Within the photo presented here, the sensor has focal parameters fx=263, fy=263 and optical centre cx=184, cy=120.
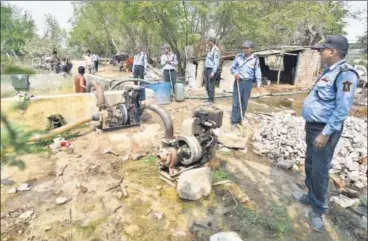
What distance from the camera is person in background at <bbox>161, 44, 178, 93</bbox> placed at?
26.7 ft

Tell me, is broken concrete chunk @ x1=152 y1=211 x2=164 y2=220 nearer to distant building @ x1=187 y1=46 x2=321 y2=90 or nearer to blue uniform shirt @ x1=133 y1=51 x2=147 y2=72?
blue uniform shirt @ x1=133 y1=51 x2=147 y2=72

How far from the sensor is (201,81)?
14055 mm

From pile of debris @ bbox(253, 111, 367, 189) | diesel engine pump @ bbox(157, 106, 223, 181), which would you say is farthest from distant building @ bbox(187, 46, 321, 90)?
diesel engine pump @ bbox(157, 106, 223, 181)

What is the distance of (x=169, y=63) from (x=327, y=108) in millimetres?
6215

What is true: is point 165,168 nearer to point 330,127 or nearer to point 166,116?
point 166,116

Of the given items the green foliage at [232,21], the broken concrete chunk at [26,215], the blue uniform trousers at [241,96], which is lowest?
the broken concrete chunk at [26,215]

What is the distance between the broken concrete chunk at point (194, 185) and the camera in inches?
132

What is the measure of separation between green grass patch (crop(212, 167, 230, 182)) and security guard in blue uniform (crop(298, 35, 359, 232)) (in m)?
1.28

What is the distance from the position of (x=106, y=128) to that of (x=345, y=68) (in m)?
4.35

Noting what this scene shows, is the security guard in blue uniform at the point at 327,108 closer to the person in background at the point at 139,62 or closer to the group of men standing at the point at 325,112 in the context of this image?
the group of men standing at the point at 325,112

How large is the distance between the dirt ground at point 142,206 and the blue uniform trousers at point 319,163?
33cm

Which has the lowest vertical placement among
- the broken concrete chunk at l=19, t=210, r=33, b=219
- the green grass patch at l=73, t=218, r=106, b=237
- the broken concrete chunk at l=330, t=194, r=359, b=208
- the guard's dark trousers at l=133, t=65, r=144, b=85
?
the broken concrete chunk at l=330, t=194, r=359, b=208

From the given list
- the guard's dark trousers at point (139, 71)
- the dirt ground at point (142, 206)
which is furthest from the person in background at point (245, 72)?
the guard's dark trousers at point (139, 71)

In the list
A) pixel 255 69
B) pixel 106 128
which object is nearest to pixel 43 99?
pixel 106 128
